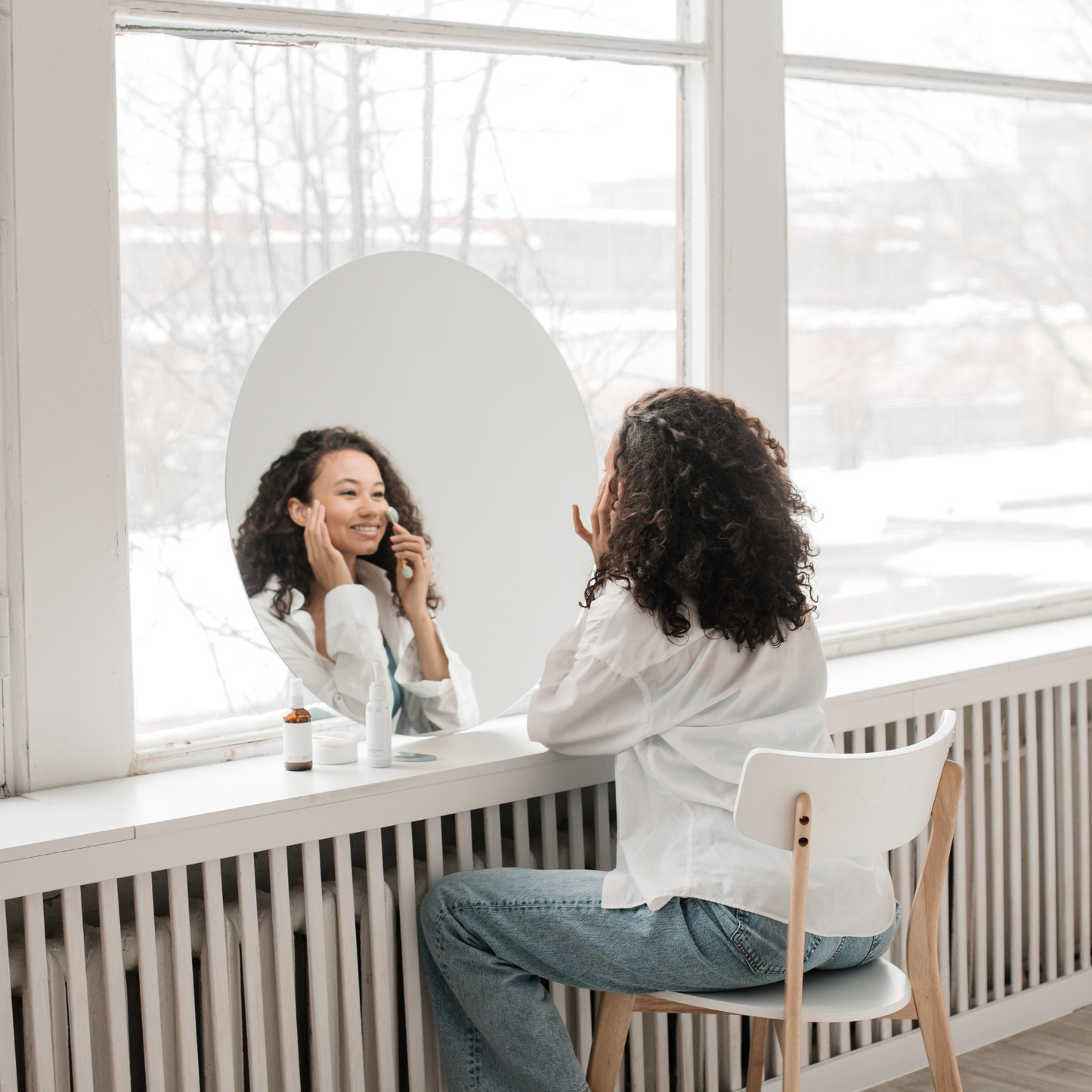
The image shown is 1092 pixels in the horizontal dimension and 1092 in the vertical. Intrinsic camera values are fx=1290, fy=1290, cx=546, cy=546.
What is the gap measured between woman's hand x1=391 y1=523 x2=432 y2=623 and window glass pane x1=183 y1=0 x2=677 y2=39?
2.73 ft

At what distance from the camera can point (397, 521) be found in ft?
6.31

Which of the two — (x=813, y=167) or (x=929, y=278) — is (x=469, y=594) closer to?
(x=813, y=167)

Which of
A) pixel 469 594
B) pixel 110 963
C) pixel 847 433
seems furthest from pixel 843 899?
pixel 847 433

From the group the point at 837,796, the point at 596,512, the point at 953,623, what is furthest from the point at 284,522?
the point at 953,623

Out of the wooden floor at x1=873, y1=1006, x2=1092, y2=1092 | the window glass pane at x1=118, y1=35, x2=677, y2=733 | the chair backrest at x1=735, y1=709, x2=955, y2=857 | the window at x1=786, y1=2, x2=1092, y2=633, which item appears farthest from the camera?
the window at x1=786, y1=2, x2=1092, y2=633

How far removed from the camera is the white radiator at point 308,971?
157 cm

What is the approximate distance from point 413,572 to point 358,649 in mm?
143

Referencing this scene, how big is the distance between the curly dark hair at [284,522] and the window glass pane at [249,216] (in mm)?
160

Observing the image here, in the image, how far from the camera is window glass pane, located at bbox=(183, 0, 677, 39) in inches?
80.7

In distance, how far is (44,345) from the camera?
5.69 feet

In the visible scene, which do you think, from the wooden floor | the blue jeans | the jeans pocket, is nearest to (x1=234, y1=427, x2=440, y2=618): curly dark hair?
the blue jeans

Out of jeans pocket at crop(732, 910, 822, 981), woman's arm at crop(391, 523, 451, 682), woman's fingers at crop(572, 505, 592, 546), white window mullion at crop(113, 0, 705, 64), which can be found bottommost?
jeans pocket at crop(732, 910, 822, 981)

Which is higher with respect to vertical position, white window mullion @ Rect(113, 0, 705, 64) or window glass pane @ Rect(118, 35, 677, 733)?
white window mullion @ Rect(113, 0, 705, 64)

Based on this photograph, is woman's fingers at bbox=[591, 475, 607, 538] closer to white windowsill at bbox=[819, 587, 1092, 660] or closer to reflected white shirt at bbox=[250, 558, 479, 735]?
reflected white shirt at bbox=[250, 558, 479, 735]
